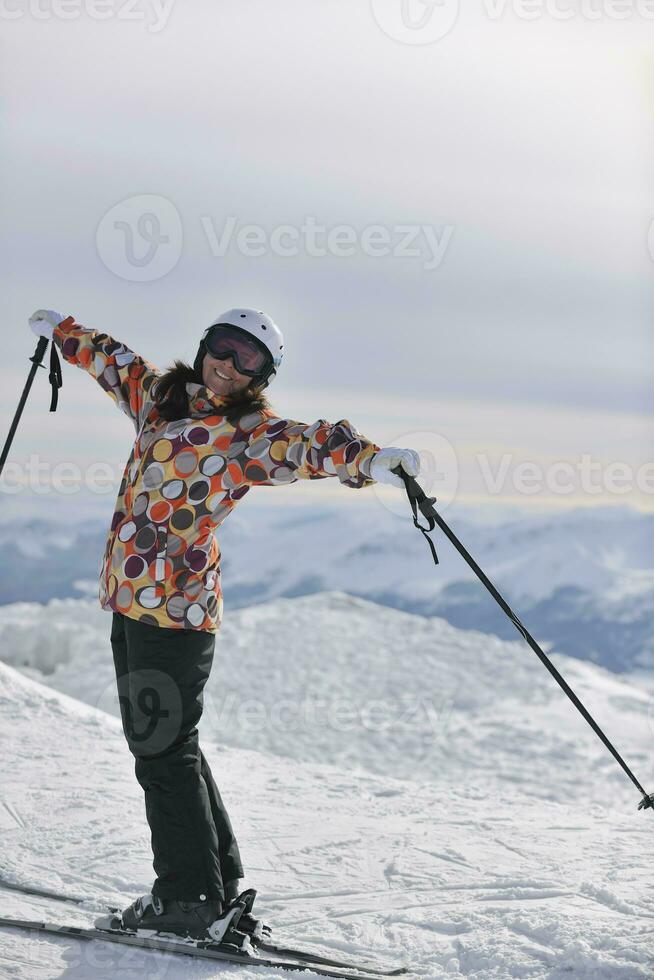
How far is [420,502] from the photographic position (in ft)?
11.4

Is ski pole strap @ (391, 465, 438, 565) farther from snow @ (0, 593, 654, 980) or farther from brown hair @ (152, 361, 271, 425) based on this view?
snow @ (0, 593, 654, 980)

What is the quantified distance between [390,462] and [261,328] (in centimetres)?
79

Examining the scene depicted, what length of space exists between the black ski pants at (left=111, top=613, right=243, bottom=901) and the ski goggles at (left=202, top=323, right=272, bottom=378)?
96 centimetres

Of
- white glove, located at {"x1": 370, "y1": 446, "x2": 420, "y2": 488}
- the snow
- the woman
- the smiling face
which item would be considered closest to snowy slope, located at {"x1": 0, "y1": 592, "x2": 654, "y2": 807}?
the snow

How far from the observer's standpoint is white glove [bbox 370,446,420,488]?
10.7 feet

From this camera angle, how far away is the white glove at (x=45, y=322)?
170 inches

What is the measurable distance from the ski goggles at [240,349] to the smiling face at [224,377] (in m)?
0.01

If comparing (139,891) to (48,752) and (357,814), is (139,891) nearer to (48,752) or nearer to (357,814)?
(357,814)

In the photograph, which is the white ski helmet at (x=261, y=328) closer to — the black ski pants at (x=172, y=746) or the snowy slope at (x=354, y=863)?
the black ski pants at (x=172, y=746)

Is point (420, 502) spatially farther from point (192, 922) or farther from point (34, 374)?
point (34, 374)

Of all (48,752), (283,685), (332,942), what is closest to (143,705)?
(332,942)

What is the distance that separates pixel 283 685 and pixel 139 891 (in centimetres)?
1712

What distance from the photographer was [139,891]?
14.6 ft

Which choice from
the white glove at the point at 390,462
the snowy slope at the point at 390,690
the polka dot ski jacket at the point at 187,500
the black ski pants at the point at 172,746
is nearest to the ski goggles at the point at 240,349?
the polka dot ski jacket at the point at 187,500
